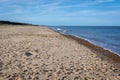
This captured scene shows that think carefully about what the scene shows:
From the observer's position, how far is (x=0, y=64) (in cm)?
730

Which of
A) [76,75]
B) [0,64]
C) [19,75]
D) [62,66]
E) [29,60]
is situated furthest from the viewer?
[29,60]

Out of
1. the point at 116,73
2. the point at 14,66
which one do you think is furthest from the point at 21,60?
the point at 116,73

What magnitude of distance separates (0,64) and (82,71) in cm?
344

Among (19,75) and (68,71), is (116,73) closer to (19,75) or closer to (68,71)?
(68,71)

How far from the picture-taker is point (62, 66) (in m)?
7.82

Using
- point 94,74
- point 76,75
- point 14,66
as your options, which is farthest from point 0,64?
point 94,74

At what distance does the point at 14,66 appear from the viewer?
720 cm

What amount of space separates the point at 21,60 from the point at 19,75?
202cm

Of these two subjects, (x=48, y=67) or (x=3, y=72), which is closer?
(x=3, y=72)

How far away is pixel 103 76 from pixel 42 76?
98.3 inches

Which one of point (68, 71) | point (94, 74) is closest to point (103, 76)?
point (94, 74)

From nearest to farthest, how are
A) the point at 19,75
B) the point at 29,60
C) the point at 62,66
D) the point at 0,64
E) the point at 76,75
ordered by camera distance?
the point at 19,75
the point at 76,75
the point at 0,64
the point at 62,66
the point at 29,60

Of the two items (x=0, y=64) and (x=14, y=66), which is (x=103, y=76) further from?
(x=0, y=64)

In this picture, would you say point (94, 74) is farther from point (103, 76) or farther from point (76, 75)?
point (76, 75)
